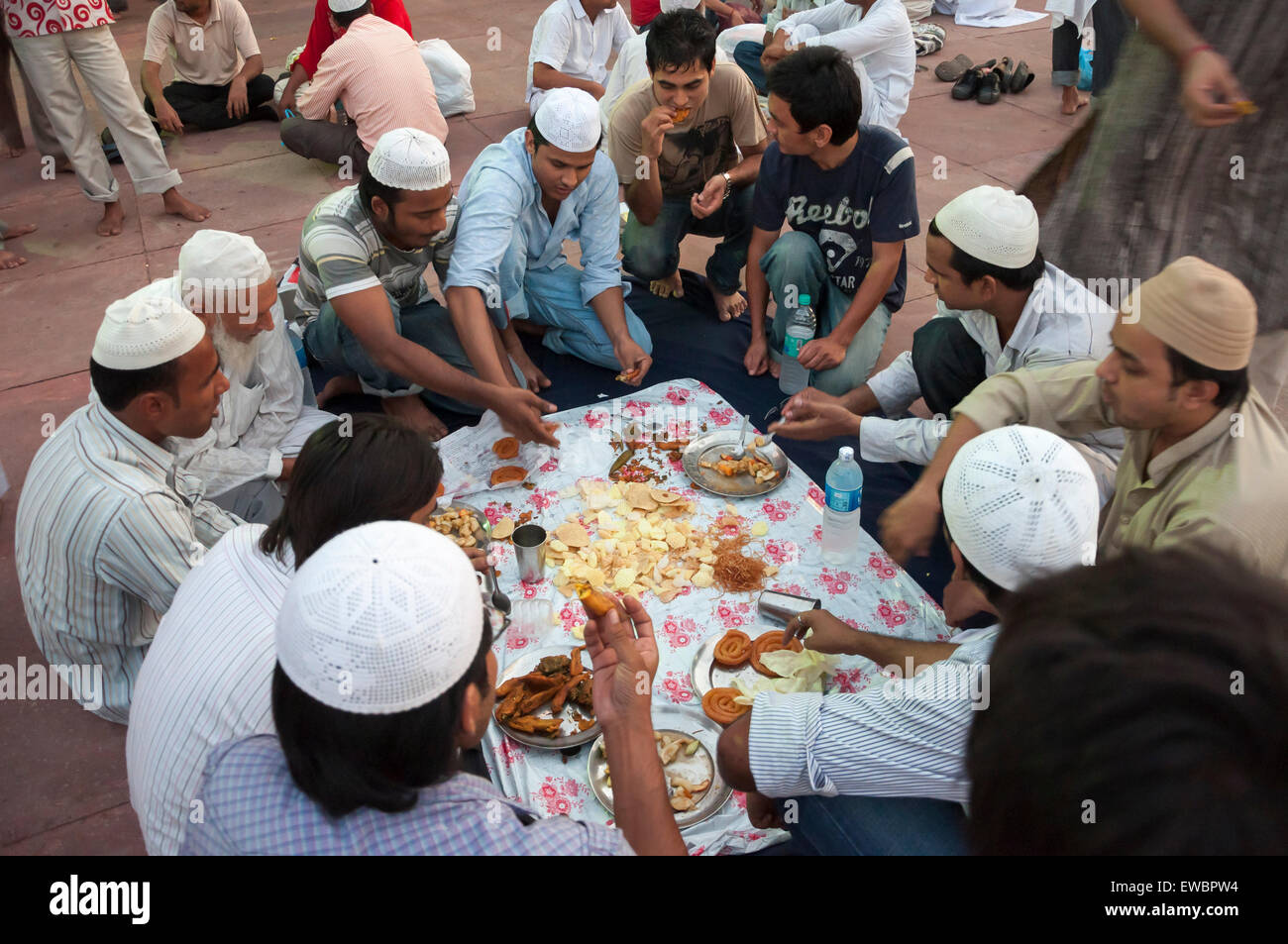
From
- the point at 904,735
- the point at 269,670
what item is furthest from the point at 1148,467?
the point at 269,670

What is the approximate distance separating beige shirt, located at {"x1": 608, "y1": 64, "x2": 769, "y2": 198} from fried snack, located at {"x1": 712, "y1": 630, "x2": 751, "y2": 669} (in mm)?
2759

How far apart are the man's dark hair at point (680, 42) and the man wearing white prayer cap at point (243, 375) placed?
2114 millimetres

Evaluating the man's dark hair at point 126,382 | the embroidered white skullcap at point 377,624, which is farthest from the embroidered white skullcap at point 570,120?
the embroidered white skullcap at point 377,624

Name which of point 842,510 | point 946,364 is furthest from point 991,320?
point 842,510

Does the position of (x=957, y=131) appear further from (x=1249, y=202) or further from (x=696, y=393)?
(x=696, y=393)

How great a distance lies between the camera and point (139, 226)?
6305mm

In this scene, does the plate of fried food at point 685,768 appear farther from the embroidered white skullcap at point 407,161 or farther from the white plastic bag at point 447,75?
the white plastic bag at point 447,75

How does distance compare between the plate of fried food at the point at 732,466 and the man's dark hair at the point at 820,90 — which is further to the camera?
the man's dark hair at the point at 820,90

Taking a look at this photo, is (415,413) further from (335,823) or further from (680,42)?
(335,823)

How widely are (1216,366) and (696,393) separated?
204 centimetres

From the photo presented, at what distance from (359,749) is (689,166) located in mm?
4025

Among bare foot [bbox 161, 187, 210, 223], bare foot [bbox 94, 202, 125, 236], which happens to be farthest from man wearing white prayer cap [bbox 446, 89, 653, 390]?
bare foot [bbox 94, 202, 125, 236]

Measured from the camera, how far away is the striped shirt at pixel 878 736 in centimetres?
205

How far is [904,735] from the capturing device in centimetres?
208
